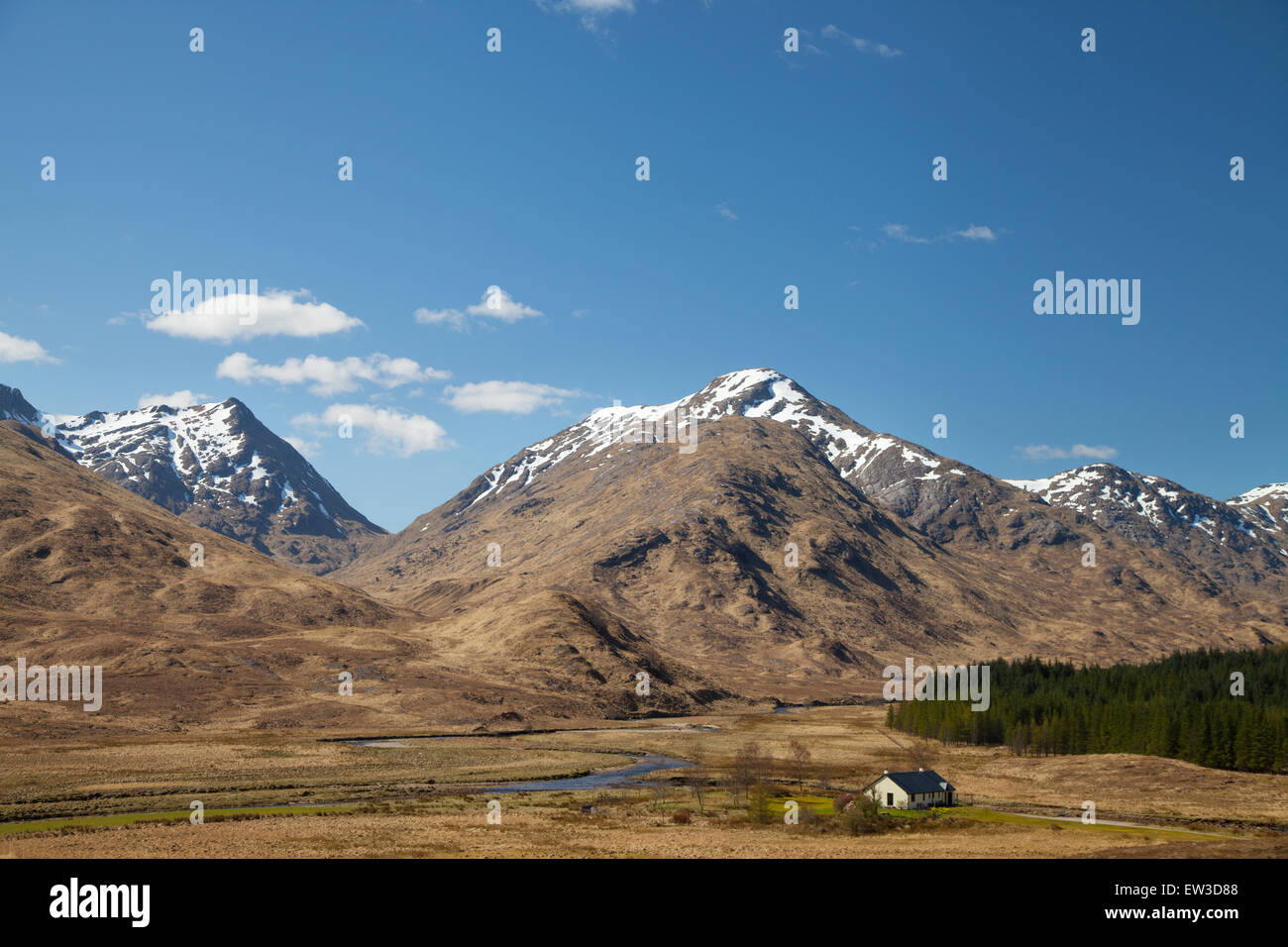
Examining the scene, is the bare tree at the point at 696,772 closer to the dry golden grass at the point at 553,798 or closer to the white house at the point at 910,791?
the dry golden grass at the point at 553,798

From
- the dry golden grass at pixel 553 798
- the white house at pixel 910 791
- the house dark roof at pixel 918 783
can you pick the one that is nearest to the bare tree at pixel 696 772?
the dry golden grass at pixel 553 798

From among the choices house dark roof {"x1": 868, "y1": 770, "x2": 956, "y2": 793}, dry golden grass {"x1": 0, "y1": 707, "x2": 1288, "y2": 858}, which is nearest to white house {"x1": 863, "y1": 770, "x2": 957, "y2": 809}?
house dark roof {"x1": 868, "y1": 770, "x2": 956, "y2": 793}

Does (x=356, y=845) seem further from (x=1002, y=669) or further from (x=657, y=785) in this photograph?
(x=1002, y=669)

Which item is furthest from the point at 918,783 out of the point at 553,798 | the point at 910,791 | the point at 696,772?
the point at 553,798

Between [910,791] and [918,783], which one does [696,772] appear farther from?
[910,791]

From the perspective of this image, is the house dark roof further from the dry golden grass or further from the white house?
the dry golden grass

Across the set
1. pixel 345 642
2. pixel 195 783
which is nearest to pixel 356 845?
pixel 195 783

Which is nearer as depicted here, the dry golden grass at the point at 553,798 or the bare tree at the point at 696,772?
the dry golden grass at the point at 553,798

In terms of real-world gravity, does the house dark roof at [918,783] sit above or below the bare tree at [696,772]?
above
